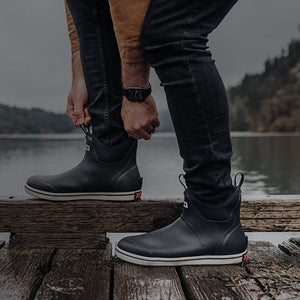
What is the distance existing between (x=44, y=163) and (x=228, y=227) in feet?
73.3

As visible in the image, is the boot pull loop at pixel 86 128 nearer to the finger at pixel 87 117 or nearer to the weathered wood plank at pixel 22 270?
the finger at pixel 87 117

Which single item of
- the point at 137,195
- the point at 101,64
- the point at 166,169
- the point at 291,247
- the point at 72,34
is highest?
the point at 72,34

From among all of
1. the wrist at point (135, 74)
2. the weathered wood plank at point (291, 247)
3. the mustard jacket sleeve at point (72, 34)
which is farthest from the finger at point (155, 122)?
the weathered wood plank at point (291, 247)

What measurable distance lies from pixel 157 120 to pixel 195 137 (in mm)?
238

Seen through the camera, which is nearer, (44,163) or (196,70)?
(196,70)

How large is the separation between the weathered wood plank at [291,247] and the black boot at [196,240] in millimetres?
225

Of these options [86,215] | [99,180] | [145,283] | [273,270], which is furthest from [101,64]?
[273,270]

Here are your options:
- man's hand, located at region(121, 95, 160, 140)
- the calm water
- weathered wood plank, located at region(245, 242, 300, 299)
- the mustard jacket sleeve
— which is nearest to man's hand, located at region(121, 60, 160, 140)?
man's hand, located at region(121, 95, 160, 140)

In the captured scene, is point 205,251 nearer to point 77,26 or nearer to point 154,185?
point 77,26

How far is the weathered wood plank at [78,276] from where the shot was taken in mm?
1226

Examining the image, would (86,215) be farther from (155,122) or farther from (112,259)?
(155,122)

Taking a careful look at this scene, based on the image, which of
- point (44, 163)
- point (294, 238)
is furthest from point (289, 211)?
point (44, 163)

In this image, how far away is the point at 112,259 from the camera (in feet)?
4.98

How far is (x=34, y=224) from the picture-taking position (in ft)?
5.56
